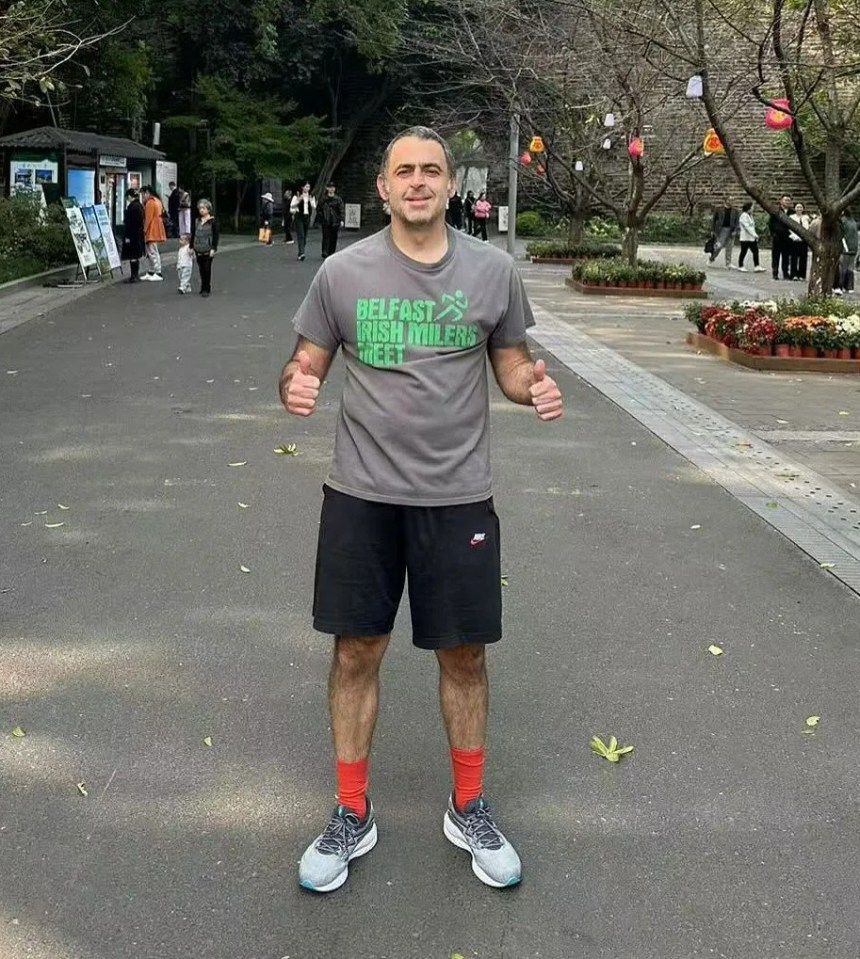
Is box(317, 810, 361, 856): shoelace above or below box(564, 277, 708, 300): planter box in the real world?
below

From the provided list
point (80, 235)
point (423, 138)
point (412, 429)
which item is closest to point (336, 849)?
point (412, 429)

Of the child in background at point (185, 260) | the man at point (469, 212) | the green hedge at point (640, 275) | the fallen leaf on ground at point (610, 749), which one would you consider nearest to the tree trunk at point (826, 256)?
the green hedge at point (640, 275)

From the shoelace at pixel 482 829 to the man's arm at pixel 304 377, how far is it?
1.17 m

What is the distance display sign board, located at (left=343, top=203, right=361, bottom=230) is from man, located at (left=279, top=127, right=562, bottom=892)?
46.9 m

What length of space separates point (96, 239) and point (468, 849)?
2086cm

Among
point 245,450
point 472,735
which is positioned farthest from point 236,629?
point 245,450

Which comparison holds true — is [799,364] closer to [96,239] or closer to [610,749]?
[610,749]

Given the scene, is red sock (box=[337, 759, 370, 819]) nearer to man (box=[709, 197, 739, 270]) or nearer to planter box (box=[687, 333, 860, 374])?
planter box (box=[687, 333, 860, 374])

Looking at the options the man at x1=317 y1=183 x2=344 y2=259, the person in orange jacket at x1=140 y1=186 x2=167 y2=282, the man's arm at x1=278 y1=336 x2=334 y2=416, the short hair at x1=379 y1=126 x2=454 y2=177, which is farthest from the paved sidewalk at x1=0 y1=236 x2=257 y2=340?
the short hair at x1=379 y1=126 x2=454 y2=177

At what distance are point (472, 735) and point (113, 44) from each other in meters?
33.7

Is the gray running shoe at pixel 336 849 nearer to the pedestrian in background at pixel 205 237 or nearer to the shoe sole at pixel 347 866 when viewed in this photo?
the shoe sole at pixel 347 866

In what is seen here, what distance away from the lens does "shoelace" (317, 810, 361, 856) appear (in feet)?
10.4

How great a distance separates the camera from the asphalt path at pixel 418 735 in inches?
119

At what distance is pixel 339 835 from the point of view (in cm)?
321
